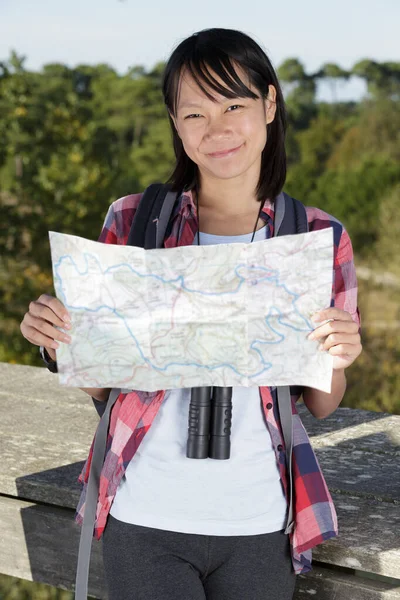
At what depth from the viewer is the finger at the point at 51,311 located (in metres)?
1.37

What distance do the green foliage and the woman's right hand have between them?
56 cm

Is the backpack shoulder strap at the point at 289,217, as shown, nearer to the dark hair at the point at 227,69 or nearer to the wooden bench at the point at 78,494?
the dark hair at the point at 227,69

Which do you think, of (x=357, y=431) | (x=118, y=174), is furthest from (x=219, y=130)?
(x=118, y=174)

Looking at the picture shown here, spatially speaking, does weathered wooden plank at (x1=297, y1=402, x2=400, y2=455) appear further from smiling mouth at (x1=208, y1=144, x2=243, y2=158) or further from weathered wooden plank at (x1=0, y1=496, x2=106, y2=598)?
smiling mouth at (x1=208, y1=144, x2=243, y2=158)

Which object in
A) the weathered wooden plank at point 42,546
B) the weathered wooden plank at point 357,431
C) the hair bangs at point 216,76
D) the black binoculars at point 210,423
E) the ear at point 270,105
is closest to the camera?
the black binoculars at point 210,423

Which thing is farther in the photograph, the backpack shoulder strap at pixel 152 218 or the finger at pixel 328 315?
the backpack shoulder strap at pixel 152 218

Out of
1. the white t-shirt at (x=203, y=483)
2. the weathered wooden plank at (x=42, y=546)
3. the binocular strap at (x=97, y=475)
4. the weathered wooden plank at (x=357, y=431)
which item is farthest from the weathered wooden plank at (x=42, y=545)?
the weathered wooden plank at (x=357, y=431)

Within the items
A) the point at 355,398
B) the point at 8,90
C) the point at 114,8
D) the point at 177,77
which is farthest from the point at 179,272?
the point at 114,8

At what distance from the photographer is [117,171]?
11984mm

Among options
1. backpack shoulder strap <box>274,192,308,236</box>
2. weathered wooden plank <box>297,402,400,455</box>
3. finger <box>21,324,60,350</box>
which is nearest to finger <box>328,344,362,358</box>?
backpack shoulder strap <box>274,192,308,236</box>

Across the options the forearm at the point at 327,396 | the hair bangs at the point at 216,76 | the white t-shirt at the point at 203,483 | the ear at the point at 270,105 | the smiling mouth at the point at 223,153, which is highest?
the hair bangs at the point at 216,76

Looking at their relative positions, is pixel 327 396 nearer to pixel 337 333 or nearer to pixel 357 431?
pixel 337 333

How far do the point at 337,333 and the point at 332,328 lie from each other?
13mm

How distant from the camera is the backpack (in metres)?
1.39
